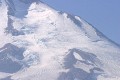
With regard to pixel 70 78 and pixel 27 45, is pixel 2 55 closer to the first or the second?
pixel 27 45

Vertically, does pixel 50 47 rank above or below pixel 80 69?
above

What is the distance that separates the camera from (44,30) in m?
33.0

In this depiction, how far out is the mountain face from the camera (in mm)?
26547

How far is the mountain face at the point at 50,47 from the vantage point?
26.5 metres

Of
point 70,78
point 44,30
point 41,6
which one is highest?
point 41,6

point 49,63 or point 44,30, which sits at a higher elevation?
point 44,30

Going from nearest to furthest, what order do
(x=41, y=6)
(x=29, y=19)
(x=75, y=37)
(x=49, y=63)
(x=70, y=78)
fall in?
1. (x=70, y=78)
2. (x=49, y=63)
3. (x=75, y=37)
4. (x=29, y=19)
5. (x=41, y=6)

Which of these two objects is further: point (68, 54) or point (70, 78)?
point (68, 54)

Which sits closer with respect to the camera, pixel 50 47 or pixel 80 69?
pixel 80 69

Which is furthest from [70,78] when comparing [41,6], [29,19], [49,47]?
[41,6]

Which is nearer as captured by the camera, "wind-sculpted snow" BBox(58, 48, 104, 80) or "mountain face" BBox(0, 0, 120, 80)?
"wind-sculpted snow" BBox(58, 48, 104, 80)

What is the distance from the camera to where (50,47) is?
98.4ft

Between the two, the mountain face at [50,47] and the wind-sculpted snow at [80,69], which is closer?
the wind-sculpted snow at [80,69]

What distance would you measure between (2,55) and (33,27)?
5.95 metres
